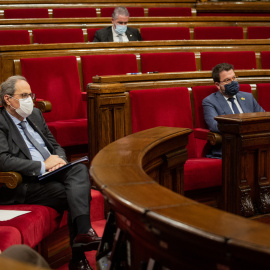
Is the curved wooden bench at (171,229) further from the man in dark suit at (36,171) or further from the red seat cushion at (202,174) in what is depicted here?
the red seat cushion at (202,174)

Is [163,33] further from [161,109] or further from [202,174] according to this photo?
[202,174]

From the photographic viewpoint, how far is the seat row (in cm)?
165

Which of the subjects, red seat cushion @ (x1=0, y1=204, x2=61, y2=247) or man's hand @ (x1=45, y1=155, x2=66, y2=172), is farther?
man's hand @ (x1=45, y1=155, x2=66, y2=172)

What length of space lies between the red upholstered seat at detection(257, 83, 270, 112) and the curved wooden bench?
850mm

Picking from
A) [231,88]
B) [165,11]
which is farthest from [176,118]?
[165,11]

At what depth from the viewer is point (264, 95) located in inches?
52.7

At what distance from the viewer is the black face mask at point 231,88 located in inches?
48.4

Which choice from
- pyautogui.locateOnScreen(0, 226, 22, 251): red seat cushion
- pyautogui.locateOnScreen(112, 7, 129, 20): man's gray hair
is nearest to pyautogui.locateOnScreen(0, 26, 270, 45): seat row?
pyautogui.locateOnScreen(112, 7, 129, 20): man's gray hair

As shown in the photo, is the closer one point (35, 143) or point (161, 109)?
point (35, 143)

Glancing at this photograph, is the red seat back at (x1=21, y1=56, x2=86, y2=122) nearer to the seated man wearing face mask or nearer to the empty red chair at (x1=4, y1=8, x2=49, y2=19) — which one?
the seated man wearing face mask

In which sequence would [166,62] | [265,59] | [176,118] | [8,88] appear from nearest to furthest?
[8,88] → [176,118] → [166,62] → [265,59]

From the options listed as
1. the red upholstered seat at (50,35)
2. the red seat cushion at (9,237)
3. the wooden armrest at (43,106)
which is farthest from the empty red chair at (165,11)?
the red seat cushion at (9,237)

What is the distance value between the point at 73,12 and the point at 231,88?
1024 millimetres

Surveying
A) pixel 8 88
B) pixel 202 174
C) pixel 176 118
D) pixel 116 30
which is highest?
pixel 116 30
